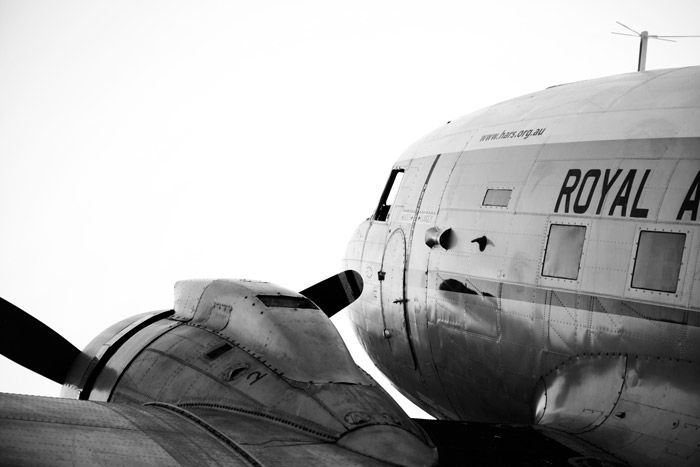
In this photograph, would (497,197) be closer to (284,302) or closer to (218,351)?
(284,302)

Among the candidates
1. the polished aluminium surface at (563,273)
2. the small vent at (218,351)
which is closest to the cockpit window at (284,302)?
the small vent at (218,351)

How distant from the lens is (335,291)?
10727 millimetres

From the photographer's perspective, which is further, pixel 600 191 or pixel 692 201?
pixel 600 191

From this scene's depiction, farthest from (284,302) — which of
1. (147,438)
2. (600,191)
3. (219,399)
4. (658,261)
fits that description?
(658,261)

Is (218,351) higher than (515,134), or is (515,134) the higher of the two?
(515,134)

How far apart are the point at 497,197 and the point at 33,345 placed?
19.7 ft

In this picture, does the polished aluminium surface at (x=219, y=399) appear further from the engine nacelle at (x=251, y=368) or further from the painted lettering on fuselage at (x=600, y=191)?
the painted lettering on fuselage at (x=600, y=191)

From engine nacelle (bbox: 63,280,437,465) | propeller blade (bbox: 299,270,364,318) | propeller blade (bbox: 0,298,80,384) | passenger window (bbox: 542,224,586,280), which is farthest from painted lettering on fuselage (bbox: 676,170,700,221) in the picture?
propeller blade (bbox: 0,298,80,384)

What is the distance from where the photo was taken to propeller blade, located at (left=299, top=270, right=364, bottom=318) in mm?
10648

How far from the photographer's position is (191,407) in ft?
23.7

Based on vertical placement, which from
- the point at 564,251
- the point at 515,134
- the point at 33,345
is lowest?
the point at 33,345

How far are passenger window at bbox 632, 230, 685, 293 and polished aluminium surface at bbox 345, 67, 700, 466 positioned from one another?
49 millimetres

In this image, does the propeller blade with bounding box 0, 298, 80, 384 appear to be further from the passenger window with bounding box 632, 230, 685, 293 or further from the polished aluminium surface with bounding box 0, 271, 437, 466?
the passenger window with bounding box 632, 230, 685, 293

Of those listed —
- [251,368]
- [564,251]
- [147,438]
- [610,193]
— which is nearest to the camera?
[147,438]
